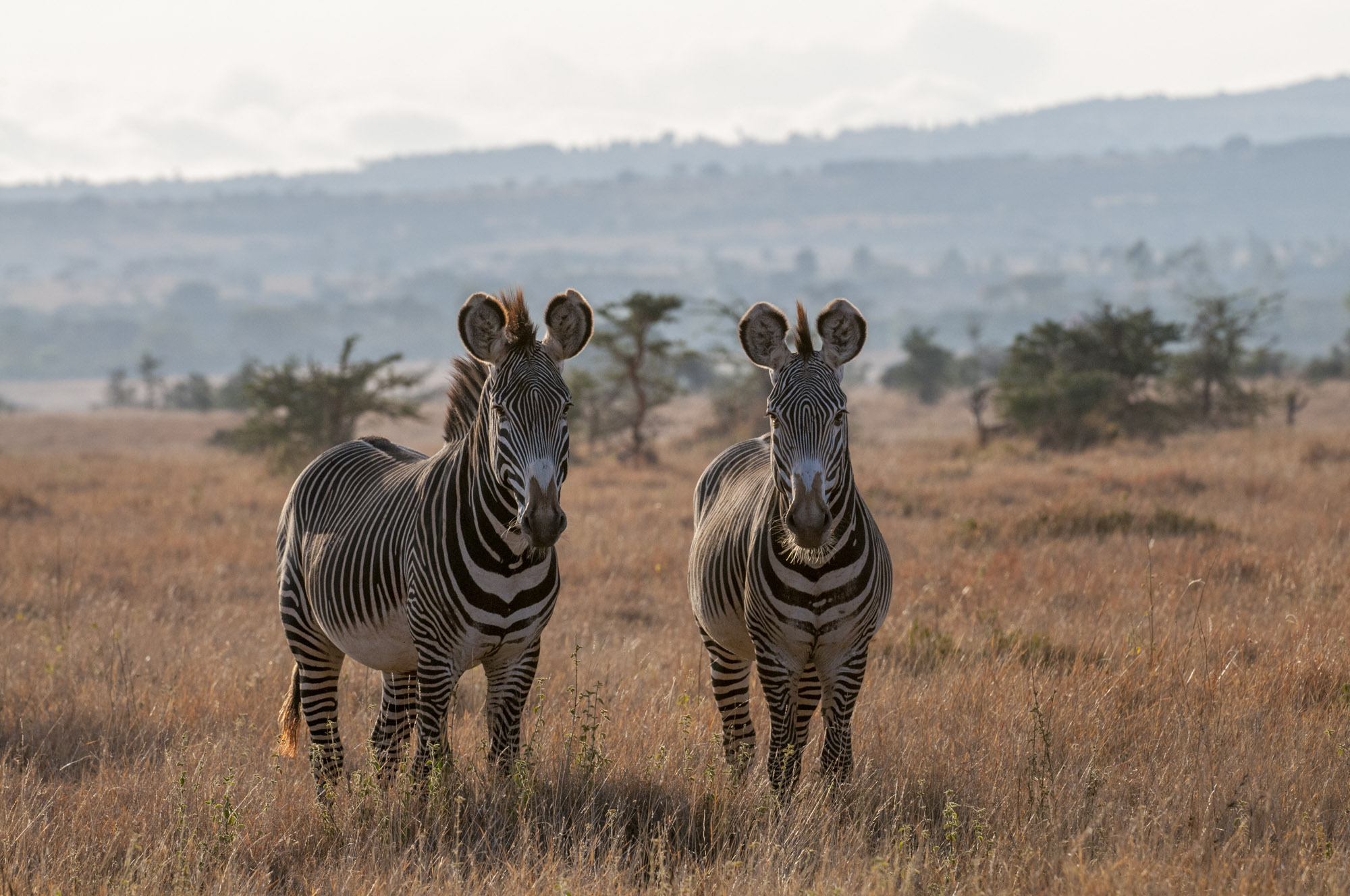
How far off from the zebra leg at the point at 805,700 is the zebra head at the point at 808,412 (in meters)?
0.93

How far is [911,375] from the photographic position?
51.3 metres

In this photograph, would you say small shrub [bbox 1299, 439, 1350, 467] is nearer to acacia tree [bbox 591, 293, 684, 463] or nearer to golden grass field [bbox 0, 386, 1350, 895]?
golden grass field [bbox 0, 386, 1350, 895]

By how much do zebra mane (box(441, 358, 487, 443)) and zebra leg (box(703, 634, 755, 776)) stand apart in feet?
5.11

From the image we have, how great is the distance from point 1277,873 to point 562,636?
499 centimetres

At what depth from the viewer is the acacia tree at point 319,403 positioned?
22.1m

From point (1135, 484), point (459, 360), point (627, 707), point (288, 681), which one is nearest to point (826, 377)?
point (459, 360)

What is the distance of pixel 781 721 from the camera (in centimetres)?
516

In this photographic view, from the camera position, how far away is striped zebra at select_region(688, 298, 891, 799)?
4.66 metres

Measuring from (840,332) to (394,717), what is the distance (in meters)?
2.69

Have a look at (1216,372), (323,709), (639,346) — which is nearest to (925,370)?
(1216,372)

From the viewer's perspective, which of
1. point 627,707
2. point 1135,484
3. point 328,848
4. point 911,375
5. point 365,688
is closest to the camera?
point 328,848

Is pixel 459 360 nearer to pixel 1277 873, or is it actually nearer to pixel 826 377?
pixel 826 377

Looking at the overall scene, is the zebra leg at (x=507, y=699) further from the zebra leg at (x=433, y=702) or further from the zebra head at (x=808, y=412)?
the zebra head at (x=808, y=412)

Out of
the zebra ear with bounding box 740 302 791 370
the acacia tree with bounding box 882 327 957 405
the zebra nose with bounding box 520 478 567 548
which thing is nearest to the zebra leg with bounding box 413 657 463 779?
the zebra nose with bounding box 520 478 567 548
